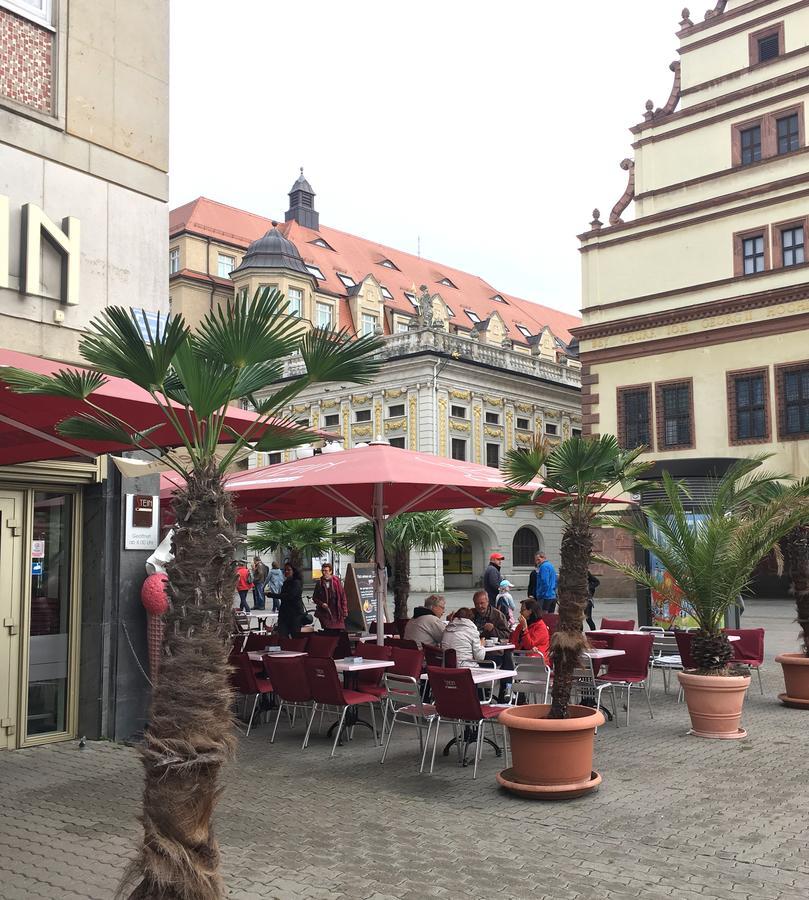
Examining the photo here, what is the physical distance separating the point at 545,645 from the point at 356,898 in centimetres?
643

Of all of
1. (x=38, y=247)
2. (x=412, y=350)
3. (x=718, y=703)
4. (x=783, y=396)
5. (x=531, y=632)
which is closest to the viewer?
(x=38, y=247)

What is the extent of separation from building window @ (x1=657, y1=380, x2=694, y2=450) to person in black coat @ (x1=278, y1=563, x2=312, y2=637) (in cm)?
1934

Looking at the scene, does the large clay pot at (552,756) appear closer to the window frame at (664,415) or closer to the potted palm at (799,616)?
the potted palm at (799,616)

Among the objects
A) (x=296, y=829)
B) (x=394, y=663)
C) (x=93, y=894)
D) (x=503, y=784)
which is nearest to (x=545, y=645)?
(x=394, y=663)

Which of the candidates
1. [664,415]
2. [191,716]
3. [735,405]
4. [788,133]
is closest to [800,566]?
[191,716]

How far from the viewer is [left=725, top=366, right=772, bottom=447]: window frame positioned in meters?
30.2

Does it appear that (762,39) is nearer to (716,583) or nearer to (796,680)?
(796,680)

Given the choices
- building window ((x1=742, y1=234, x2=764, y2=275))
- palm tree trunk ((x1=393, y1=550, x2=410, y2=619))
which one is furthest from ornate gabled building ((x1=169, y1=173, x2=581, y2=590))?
palm tree trunk ((x1=393, y1=550, x2=410, y2=619))

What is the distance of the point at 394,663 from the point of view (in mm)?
9664

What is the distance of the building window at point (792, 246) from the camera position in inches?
1174

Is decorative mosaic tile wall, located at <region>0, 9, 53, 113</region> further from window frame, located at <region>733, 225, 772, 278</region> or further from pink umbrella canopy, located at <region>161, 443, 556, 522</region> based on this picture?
window frame, located at <region>733, 225, 772, 278</region>

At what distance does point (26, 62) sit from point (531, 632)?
808 centimetres

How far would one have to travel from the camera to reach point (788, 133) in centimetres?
3081

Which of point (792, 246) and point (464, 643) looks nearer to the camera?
point (464, 643)
